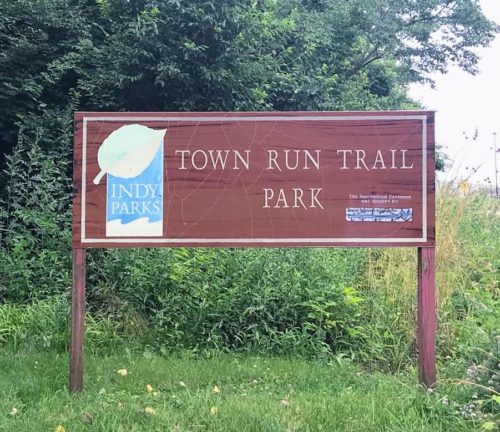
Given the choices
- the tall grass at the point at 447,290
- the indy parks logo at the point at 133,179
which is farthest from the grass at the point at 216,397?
the indy parks logo at the point at 133,179

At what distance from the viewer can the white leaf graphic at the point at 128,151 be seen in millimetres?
4215

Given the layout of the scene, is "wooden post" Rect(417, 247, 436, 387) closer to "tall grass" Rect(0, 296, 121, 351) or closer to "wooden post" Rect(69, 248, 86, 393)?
"wooden post" Rect(69, 248, 86, 393)

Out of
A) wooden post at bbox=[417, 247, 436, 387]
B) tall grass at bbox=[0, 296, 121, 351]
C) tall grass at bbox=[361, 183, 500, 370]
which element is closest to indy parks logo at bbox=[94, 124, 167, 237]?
tall grass at bbox=[0, 296, 121, 351]

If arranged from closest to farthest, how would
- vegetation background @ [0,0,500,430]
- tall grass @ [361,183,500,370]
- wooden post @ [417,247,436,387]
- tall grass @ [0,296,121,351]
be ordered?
wooden post @ [417,247,436,387], tall grass @ [361,183,500,370], vegetation background @ [0,0,500,430], tall grass @ [0,296,121,351]

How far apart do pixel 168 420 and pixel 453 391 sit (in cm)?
194

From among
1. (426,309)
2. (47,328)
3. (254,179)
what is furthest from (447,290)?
(47,328)

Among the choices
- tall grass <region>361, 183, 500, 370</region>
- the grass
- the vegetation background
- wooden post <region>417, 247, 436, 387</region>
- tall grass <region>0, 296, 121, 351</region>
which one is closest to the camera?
the grass

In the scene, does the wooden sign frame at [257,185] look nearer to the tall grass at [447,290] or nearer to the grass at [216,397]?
the grass at [216,397]

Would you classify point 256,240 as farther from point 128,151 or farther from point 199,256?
point 199,256

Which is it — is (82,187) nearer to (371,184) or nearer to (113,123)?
(113,123)

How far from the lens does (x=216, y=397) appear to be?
12.9 ft

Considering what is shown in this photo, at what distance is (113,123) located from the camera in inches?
167

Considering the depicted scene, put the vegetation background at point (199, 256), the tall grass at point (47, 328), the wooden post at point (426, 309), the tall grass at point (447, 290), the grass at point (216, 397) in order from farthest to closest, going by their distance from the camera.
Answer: the tall grass at point (47, 328) → the vegetation background at point (199, 256) → the tall grass at point (447, 290) → the wooden post at point (426, 309) → the grass at point (216, 397)

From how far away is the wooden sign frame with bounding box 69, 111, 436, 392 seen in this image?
4168 millimetres
